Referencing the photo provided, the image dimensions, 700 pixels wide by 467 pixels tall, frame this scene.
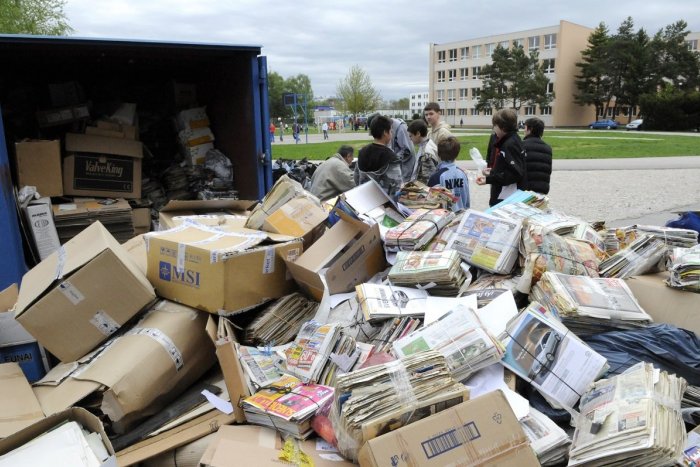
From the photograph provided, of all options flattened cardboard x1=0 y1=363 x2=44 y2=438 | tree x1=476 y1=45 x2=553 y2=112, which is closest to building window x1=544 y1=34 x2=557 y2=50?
tree x1=476 y1=45 x2=553 y2=112

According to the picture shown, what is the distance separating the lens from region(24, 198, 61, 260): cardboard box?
13.9 ft

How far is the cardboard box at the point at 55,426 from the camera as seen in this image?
1970 millimetres

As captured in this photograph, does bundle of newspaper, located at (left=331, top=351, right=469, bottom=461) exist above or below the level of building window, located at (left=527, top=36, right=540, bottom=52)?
below

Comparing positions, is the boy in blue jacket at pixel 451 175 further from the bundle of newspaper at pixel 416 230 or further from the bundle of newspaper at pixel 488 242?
the bundle of newspaper at pixel 488 242

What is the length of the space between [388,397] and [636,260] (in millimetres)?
2022

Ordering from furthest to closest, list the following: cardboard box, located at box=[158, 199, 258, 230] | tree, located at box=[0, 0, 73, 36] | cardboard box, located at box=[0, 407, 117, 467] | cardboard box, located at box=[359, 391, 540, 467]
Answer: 1. tree, located at box=[0, 0, 73, 36]
2. cardboard box, located at box=[158, 199, 258, 230]
3. cardboard box, located at box=[0, 407, 117, 467]
4. cardboard box, located at box=[359, 391, 540, 467]

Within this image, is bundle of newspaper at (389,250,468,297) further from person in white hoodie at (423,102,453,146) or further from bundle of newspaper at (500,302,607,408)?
person in white hoodie at (423,102,453,146)

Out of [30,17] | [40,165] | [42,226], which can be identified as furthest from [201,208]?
[30,17]

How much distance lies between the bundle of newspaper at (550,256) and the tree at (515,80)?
47301mm

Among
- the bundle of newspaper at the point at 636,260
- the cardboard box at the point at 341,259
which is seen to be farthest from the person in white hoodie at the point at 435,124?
the bundle of newspaper at the point at 636,260

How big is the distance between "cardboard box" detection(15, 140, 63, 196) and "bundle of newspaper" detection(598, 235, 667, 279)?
439cm

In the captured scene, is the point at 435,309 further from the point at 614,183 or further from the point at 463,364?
the point at 614,183

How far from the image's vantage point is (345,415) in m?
1.89

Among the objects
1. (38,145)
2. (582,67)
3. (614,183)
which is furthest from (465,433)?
(582,67)
